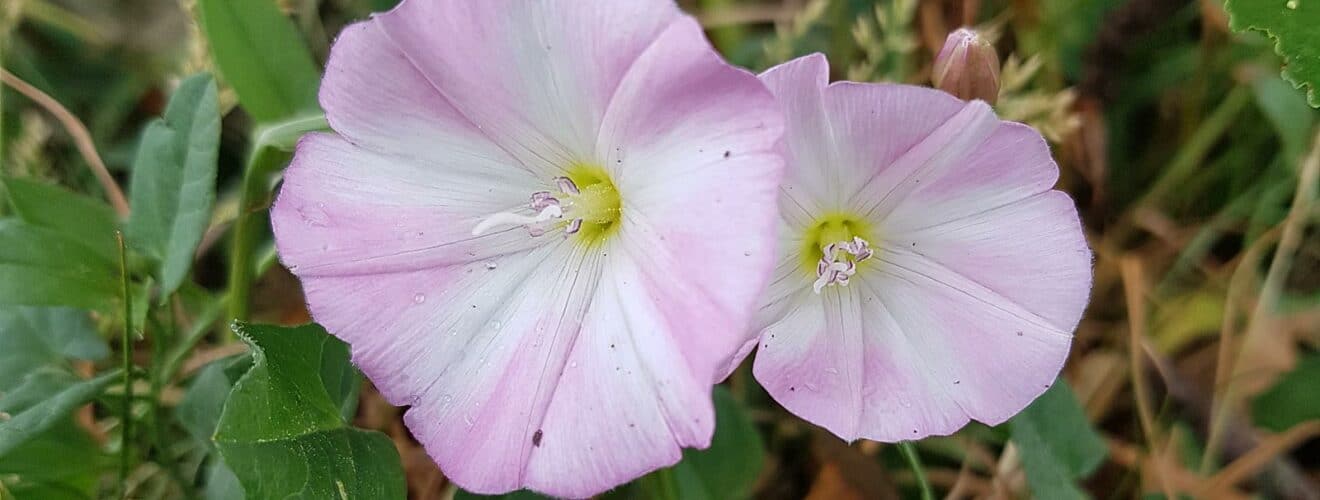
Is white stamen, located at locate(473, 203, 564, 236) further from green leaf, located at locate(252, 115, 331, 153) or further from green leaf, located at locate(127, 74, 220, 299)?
green leaf, located at locate(127, 74, 220, 299)

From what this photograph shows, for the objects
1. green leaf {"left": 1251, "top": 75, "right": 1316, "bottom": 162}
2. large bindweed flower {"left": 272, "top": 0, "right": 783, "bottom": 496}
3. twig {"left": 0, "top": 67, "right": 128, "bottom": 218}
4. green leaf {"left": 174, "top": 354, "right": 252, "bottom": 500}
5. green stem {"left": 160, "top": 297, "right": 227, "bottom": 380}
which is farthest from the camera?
green leaf {"left": 1251, "top": 75, "right": 1316, "bottom": 162}

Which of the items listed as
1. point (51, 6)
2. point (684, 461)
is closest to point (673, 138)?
point (684, 461)

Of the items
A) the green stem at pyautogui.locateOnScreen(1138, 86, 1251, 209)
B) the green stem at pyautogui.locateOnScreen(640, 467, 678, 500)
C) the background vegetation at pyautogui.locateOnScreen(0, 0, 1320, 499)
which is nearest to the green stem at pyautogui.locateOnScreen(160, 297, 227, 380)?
the background vegetation at pyautogui.locateOnScreen(0, 0, 1320, 499)

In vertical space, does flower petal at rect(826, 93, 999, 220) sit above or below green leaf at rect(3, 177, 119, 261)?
above

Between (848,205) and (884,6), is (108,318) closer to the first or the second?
(848,205)

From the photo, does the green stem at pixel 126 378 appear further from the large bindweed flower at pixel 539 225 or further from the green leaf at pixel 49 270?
the large bindweed flower at pixel 539 225

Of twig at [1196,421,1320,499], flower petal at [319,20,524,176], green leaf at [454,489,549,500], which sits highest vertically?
flower petal at [319,20,524,176]

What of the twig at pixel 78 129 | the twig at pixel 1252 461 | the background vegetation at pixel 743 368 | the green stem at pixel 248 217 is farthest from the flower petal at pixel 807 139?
the twig at pixel 78 129
